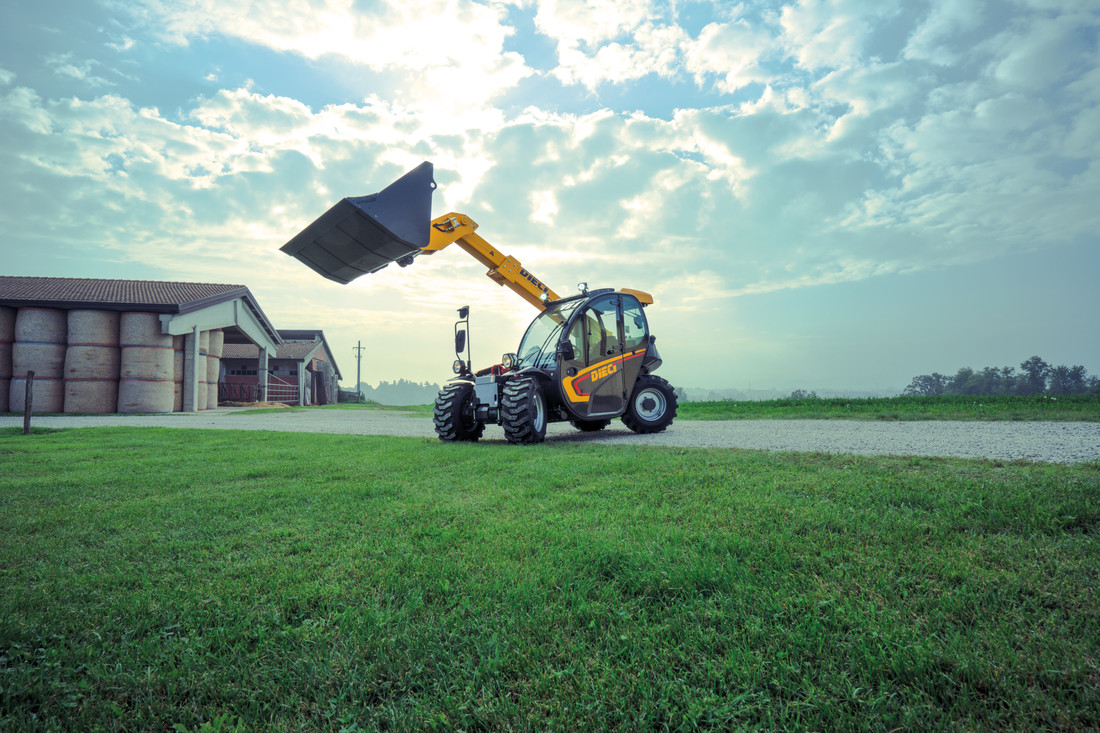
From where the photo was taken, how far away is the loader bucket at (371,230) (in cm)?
750

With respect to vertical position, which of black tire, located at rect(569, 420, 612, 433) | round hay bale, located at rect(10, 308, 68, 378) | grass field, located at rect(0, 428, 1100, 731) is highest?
round hay bale, located at rect(10, 308, 68, 378)

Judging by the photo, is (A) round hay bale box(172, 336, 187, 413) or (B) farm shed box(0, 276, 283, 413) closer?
(B) farm shed box(0, 276, 283, 413)

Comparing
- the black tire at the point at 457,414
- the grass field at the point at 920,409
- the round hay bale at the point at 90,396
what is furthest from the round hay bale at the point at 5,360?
the grass field at the point at 920,409

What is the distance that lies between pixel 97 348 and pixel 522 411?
77.0 feet

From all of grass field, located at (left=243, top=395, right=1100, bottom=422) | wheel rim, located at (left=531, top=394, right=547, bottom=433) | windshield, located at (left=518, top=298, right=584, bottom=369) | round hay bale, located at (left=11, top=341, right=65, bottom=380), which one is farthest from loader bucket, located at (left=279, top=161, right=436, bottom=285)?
round hay bale, located at (left=11, top=341, right=65, bottom=380)

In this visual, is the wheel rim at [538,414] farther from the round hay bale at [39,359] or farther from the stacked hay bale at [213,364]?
the stacked hay bale at [213,364]

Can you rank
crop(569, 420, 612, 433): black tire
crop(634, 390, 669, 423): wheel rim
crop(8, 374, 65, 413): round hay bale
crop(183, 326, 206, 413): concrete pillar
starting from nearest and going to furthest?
crop(634, 390, 669, 423): wheel rim < crop(569, 420, 612, 433): black tire < crop(8, 374, 65, 413): round hay bale < crop(183, 326, 206, 413): concrete pillar

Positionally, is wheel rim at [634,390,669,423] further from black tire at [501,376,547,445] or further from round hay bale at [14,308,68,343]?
round hay bale at [14,308,68,343]

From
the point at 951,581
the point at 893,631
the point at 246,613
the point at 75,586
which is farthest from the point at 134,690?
the point at 951,581

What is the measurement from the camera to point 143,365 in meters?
22.5

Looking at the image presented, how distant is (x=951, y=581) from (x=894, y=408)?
48.2ft

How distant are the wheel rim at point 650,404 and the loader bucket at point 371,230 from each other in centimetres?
517

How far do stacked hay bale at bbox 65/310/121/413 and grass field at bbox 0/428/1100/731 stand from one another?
2317cm

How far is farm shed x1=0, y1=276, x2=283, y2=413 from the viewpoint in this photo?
21.6 metres
